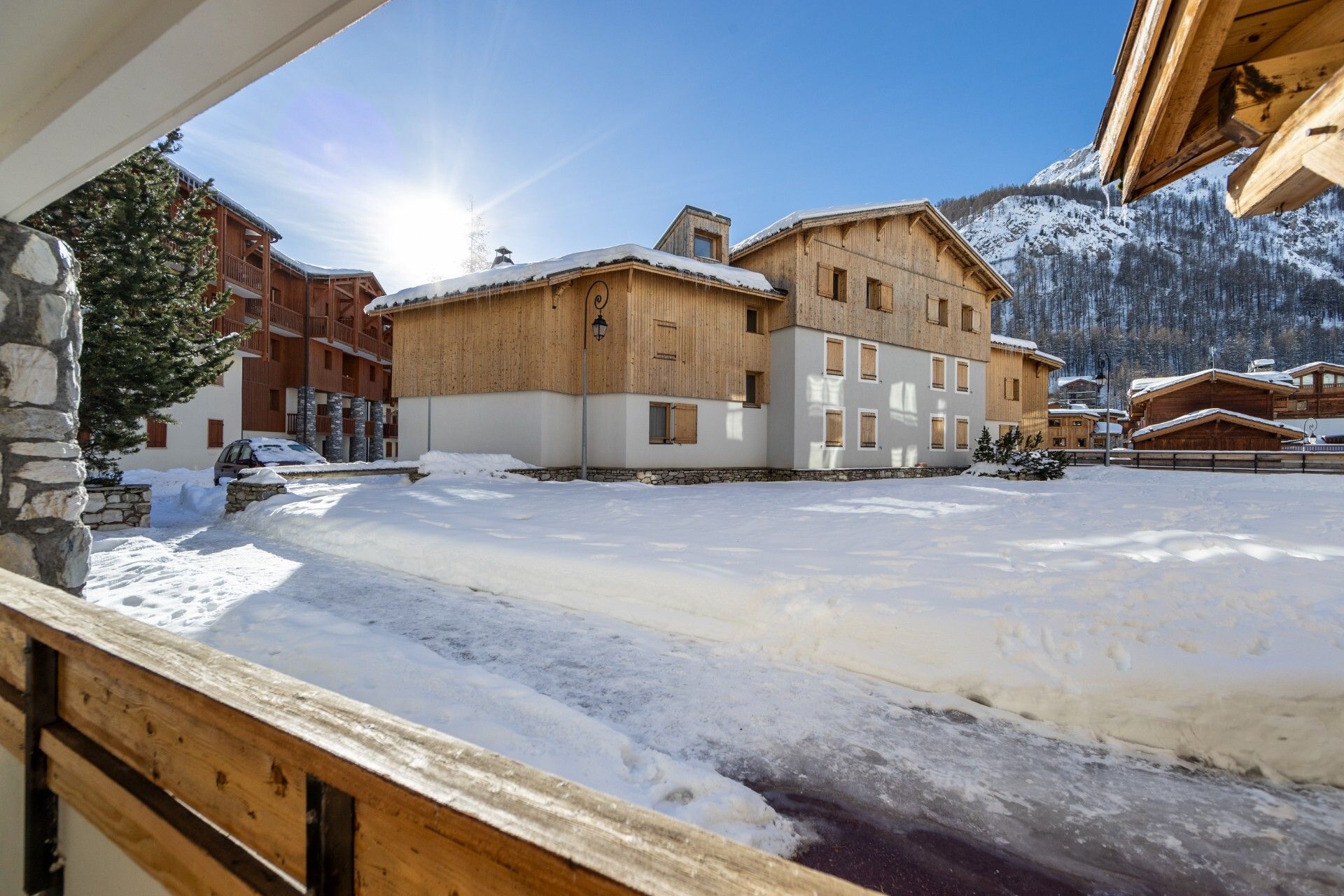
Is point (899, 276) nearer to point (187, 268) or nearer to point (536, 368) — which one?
point (536, 368)

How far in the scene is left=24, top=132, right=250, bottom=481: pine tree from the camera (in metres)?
10.2

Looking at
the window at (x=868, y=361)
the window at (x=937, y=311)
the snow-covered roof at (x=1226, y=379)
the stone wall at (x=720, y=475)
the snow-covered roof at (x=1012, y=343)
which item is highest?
the window at (x=937, y=311)

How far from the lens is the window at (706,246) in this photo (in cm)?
1988

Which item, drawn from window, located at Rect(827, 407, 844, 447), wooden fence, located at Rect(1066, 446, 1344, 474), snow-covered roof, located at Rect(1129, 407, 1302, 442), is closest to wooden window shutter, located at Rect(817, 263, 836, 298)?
window, located at Rect(827, 407, 844, 447)

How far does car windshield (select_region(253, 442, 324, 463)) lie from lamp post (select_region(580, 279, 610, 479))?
688 cm

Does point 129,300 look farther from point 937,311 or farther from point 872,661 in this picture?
point 937,311

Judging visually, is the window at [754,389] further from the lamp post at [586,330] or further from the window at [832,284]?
the lamp post at [586,330]

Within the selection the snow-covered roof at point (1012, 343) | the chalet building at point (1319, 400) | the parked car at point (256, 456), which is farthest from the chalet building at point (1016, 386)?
the parked car at point (256, 456)

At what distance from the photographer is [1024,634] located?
4.14 metres

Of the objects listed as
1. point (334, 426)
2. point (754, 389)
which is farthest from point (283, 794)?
point (334, 426)

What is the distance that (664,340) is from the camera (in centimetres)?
1697

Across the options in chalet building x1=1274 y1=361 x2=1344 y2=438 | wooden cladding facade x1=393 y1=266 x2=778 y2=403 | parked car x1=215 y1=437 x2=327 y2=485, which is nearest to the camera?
parked car x1=215 y1=437 x2=327 y2=485

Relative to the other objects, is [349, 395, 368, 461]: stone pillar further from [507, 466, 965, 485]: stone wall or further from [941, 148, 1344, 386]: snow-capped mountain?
[941, 148, 1344, 386]: snow-capped mountain

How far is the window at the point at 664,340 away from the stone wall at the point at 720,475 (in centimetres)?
336
